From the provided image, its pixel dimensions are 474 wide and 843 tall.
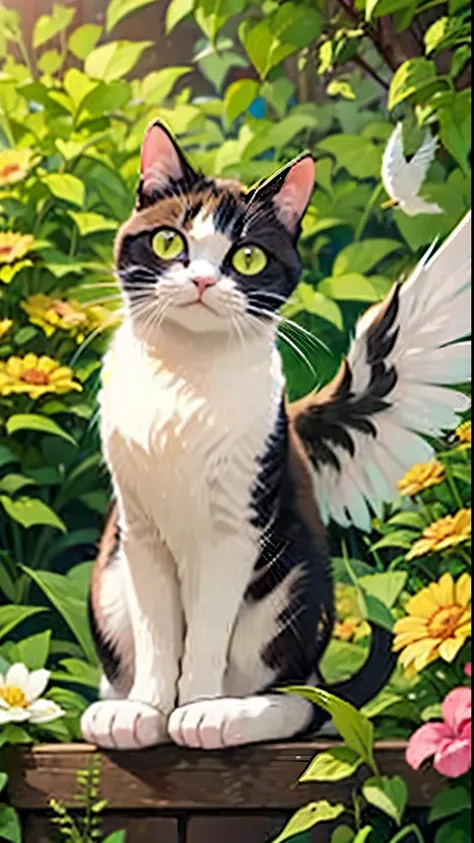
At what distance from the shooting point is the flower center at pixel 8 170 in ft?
4.34

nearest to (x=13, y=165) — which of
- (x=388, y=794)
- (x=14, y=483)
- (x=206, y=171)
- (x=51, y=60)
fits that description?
(x=51, y=60)

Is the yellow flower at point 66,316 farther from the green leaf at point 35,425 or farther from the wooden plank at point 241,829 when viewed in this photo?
the wooden plank at point 241,829

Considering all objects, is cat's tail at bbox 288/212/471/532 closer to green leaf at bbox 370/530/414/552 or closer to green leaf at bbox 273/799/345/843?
green leaf at bbox 370/530/414/552

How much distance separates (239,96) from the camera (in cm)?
128

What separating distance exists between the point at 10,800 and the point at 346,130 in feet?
2.60

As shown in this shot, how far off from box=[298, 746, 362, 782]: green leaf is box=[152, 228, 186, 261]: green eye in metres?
0.52

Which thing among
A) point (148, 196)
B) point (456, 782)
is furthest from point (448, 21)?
point (456, 782)

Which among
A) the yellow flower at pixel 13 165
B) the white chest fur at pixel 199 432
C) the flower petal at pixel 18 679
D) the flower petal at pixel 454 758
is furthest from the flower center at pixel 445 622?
the yellow flower at pixel 13 165

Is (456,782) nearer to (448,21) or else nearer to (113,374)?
(113,374)

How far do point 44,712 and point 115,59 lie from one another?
28.2 inches

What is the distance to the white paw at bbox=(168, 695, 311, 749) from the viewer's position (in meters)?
1.16

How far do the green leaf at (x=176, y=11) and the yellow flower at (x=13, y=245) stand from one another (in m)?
0.28

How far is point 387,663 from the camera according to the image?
46.4 inches

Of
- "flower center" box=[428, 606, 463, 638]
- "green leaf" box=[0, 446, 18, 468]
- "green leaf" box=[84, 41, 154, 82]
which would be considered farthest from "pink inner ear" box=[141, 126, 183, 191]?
"flower center" box=[428, 606, 463, 638]
